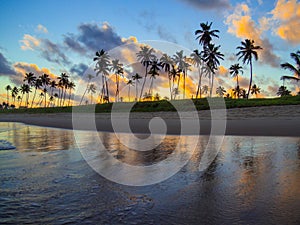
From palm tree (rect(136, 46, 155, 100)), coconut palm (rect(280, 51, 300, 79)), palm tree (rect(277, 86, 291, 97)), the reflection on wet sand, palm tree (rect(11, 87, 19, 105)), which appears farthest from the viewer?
palm tree (rect(11, 87, 19, 105))

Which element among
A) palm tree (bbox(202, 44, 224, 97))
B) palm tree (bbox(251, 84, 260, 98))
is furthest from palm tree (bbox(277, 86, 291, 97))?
palm tree (bbox(202, 44, 224, 97))

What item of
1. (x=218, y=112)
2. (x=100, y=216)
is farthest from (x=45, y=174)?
(x=218, y=112)

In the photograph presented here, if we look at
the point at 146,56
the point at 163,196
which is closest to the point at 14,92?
the point at 146,56

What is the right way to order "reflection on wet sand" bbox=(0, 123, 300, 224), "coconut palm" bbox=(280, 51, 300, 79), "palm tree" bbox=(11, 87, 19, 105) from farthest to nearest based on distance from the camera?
"palm tree" bbox=(11, 87, 19, 105)
"coconut palm" bbox=(280, 51, 300, 79)
"reflection on wet sand" bbox=(0, 123, 300, 224)

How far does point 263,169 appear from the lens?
533cm

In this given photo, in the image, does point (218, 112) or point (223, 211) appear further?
point (218, 112)

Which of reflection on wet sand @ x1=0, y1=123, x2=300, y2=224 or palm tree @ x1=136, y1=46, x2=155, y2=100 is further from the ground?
palm tree @ x1=136, y1=46, x2=155, y2=100

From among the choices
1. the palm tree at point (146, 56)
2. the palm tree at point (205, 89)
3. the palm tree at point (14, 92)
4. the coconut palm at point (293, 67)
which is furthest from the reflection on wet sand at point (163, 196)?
the palm tree at point (14, 92)

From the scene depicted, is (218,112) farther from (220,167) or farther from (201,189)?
(201,189)

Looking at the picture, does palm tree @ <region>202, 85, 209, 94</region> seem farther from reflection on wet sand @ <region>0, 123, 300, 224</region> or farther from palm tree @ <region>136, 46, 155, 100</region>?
reflection on wet sand @ <region>0, 123, 300, 224</region>

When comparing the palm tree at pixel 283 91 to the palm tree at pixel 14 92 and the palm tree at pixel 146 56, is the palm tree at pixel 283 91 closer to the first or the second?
the palm tree at pixel 146 56

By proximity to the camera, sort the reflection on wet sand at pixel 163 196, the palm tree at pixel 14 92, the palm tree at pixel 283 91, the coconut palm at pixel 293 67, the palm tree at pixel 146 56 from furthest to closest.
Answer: the palm tree at pixel 14 92, the palm tree at pixel 283 91, the palm tree at pixel 146 56, the coconut palm at pixel 293 67, the reflection on wet sand at pixel 163 196

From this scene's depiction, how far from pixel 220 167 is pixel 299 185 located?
1852mm

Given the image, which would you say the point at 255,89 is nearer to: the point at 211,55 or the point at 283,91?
the point at 283,91
